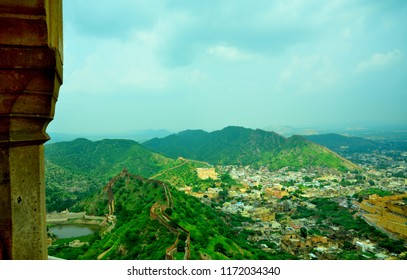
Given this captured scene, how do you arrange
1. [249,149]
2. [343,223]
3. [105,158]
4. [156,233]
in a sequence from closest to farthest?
[156,233] < [343,223] < [105,158] < [249,149]

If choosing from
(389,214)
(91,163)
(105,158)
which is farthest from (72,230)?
(105,158)

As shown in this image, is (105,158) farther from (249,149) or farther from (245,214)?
(245,214)

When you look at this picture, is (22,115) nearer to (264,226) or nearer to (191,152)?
(264,226)

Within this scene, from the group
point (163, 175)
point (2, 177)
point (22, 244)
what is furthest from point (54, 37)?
point (163, 175)

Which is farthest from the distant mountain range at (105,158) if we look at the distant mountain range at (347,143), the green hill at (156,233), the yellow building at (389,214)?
the distant mountain range at (347,143)

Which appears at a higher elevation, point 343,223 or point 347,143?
point 347,143

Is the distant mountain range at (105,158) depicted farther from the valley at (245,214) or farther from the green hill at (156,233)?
the green hill at (156,233)

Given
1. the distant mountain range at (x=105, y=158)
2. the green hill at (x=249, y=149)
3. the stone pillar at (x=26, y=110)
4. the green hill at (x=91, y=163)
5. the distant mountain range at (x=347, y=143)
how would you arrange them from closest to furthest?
the stone pillar at (x=26, y=110), the green hill at (x=91, y=163), the distant mountain range at (x=105, y=158), the green hill at (x=249, y=149), the distant mountain range at (x=347, y=143)
